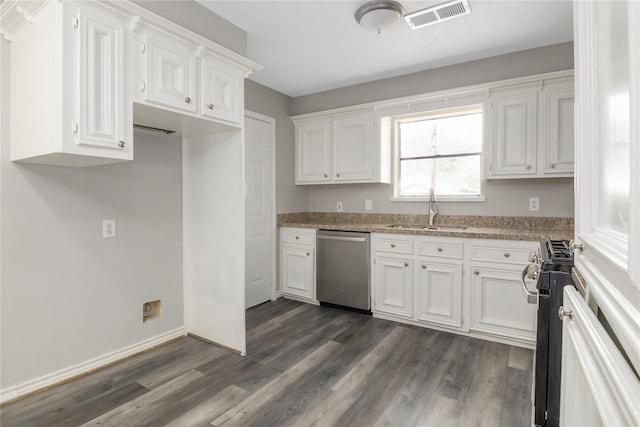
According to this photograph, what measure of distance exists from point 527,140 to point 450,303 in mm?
1639

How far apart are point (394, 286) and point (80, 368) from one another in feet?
8.74

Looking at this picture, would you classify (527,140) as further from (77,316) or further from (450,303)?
(77,316)

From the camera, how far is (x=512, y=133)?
3.10 metres

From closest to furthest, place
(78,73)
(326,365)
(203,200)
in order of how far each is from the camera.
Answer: (78,73) → (326,365) → (203,200)

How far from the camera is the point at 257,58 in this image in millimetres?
3344

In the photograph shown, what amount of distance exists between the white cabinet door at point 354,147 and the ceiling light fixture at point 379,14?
1334 mm

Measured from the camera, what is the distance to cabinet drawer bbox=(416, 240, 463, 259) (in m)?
3.03

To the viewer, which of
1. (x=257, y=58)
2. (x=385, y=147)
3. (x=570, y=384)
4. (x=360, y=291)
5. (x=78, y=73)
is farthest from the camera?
(x=385, y=147)

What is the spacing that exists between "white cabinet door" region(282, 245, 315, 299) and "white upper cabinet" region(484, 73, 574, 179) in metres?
2.14

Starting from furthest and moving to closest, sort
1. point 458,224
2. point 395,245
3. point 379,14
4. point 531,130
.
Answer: point 458,224, point 395,245, point 531,130, point 379,14

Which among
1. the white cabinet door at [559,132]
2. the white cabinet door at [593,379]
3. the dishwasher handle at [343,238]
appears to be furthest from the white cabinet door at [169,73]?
the white cabinet door at [559,132]

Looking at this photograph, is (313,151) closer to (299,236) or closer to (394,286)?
(299,236)

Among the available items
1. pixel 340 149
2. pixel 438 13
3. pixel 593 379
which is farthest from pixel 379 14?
pixel 593 379

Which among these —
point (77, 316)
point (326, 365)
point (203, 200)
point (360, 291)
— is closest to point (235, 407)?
point (326, 365)
